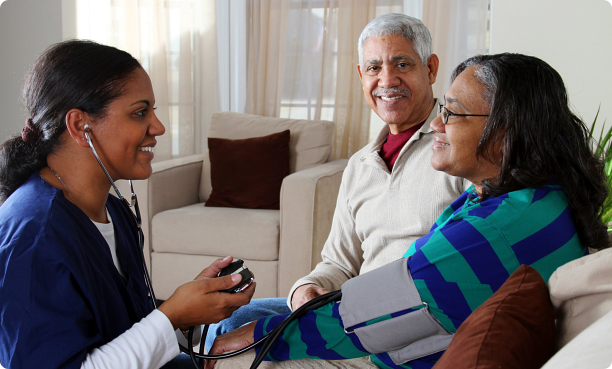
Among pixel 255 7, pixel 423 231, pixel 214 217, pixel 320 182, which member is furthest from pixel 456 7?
pixel 423 231

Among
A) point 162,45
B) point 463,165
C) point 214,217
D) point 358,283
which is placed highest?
point 162,45

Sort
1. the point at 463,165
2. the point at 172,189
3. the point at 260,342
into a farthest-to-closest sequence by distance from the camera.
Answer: the point at 172,189 < the point at 463,165 < the point at 260,342

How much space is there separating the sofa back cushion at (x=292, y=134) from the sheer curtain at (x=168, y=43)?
748 millimetres

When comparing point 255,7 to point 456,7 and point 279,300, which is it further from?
point 279,300

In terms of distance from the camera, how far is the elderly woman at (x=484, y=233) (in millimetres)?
788

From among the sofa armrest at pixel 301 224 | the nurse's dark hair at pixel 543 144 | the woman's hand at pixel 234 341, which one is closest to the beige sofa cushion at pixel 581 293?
the nurse's dark hair at pixel 543 144

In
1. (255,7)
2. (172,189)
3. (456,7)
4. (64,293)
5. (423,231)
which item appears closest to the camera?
(64,293)

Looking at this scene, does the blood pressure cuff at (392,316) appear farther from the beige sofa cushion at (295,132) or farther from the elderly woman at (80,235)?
the beige sofa cushion at (295,132)

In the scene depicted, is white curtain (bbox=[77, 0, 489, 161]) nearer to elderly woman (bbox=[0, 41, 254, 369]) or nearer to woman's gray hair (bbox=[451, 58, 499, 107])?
woman's gray hair (bbox=[451, 58, 499, 107])

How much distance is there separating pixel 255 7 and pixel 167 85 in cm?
91

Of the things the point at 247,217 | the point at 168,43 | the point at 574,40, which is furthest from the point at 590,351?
the point at 168,43

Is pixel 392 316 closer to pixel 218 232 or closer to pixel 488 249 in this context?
pixel 488 249

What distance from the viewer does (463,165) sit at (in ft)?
3.35

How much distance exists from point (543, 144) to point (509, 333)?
1.48 feet
